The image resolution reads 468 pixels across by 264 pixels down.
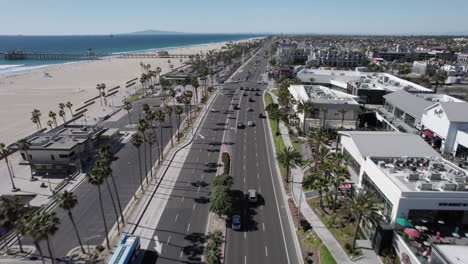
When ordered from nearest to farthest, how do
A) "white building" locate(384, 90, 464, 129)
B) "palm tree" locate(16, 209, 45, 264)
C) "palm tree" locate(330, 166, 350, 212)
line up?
"palm tree" locate(16, 209, 45, 264) < "palm tree" locate(330, 166, 350, 212) < "white building" locate(384, 90, 464, 129)

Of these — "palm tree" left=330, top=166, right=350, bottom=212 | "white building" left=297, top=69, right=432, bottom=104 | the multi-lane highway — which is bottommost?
the multi-lane highway

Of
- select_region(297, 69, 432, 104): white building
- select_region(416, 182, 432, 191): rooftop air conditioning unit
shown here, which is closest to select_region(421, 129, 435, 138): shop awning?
select_region(297, 69, 432, 104): white building

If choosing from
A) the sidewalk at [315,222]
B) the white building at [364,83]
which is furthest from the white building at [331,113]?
the sidewalk at [315,222]

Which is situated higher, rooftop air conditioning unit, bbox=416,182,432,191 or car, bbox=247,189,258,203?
rooftop air conditioning unit, bbox=416,182,432,191

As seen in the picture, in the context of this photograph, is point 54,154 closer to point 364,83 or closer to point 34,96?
point 34,96

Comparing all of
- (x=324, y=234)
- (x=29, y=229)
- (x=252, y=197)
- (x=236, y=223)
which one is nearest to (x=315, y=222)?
(x=324, y=234)

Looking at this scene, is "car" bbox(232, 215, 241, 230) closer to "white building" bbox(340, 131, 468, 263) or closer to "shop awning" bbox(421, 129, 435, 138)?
"white building" bbox(340, 131, 468, 263)

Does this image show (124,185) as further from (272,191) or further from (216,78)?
(216,78)
